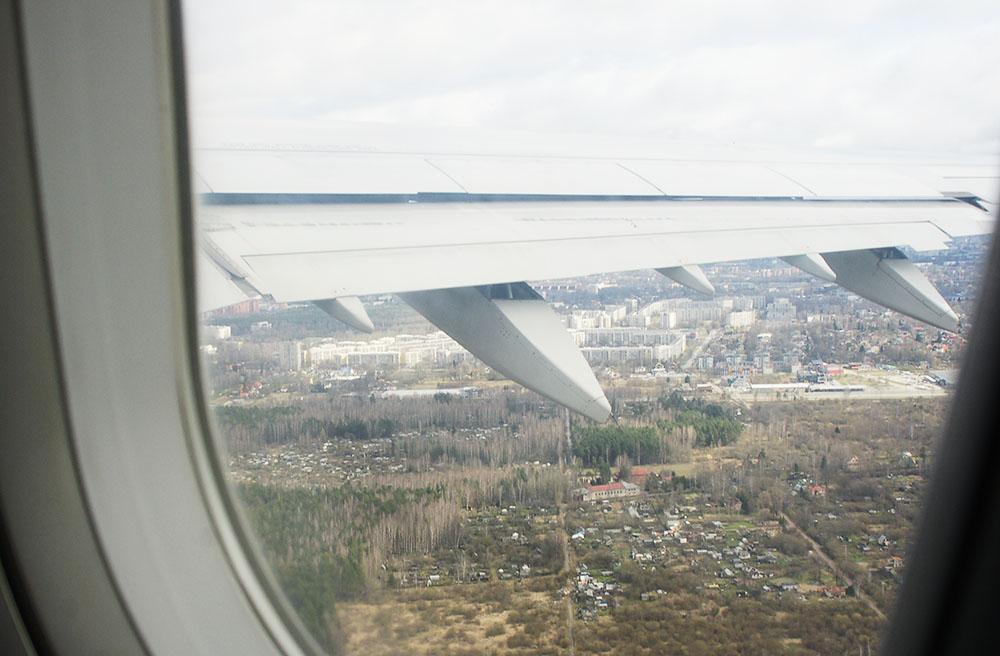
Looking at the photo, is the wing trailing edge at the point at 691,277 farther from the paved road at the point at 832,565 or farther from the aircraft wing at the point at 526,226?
the paved road at the point at 832,565

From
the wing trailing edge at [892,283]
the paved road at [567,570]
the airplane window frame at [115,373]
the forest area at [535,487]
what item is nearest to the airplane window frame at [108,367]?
the airplane window frame at [115,373]

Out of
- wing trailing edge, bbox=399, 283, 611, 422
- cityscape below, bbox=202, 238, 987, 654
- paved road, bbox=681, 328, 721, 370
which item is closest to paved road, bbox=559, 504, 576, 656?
cityscape below, bbox=202, 238, 987, 654

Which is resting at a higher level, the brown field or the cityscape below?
the cityscape below

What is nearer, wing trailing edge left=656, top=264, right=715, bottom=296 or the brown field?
the brown field

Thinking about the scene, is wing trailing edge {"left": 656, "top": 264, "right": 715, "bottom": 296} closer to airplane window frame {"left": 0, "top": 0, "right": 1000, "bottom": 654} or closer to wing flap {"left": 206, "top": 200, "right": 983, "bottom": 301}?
wing flap {"left": 206, "top": 200, "right": 983, "bottom": 301}

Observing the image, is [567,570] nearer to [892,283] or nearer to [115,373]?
[892,283]

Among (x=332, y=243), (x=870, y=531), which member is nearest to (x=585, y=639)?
(x=870, y=531)

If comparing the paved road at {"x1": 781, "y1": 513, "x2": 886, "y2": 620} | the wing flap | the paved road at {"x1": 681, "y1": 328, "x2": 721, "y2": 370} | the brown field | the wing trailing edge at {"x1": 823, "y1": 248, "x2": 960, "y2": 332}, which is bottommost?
the brown field

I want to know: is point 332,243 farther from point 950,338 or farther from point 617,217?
point 950,338
